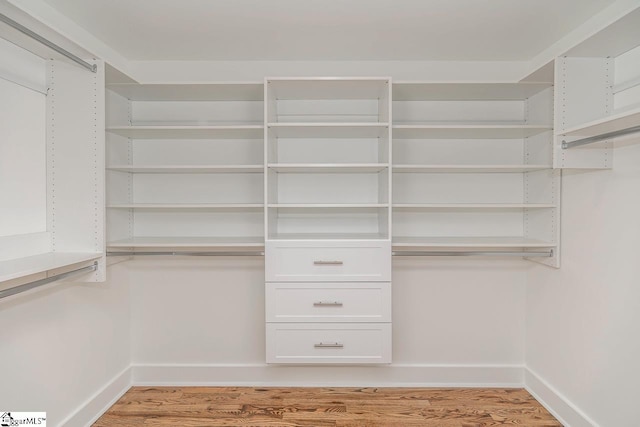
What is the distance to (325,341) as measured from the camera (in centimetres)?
280

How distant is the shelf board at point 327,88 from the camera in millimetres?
2739

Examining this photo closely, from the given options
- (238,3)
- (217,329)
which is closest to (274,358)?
(217,329)

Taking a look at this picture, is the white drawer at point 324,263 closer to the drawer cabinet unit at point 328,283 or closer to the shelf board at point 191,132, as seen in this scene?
the drawer cabinet unit at point 328,283

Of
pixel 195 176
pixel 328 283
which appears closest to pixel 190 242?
pixel 195 176

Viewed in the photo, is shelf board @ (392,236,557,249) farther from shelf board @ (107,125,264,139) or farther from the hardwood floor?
shelf board @ (107,125,264,139)

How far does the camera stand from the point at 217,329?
3.28m

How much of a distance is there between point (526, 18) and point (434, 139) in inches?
39.2

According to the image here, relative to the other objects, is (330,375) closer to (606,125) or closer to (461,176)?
(461,176)

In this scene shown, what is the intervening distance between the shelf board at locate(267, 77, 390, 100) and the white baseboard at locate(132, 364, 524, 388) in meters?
1.99

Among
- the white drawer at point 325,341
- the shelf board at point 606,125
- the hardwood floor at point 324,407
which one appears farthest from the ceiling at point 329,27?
the hardwood floor at point 324,407

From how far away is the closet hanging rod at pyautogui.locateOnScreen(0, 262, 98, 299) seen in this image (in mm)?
1765

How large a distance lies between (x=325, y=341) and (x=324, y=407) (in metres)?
0.47

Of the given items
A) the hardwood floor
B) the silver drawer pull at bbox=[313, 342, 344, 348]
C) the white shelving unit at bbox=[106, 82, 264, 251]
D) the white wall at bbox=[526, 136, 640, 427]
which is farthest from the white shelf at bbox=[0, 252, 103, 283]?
the white wall at bbox=[526, 136, 640, 427]

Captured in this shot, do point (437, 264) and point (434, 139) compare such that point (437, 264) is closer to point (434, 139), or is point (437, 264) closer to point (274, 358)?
point (434, 139)
